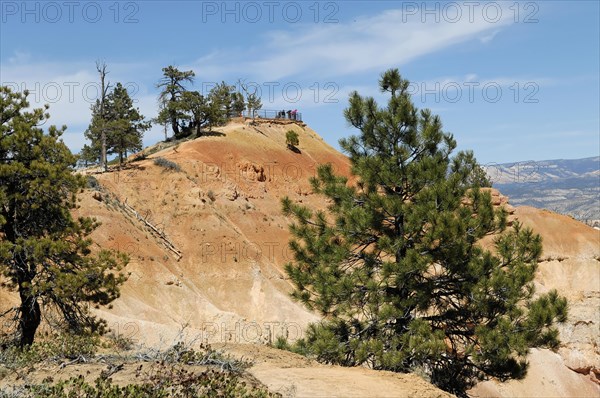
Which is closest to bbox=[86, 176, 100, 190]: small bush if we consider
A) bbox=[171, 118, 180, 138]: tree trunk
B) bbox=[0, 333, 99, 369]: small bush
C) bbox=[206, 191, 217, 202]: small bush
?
bbox=[206, 191, 217, 202]: small bush

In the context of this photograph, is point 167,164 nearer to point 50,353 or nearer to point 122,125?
point 122,125

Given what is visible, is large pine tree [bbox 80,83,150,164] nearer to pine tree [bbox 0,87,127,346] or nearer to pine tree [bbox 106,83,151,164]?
pine tree [bbox 106,83,151,164]

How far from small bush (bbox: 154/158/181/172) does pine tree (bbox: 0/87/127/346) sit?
3636 centimetres

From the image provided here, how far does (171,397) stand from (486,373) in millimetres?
10997

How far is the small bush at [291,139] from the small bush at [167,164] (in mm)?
22054

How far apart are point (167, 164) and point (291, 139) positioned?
2322 cm

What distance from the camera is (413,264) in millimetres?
16875

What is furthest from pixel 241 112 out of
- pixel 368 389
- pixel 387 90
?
pixel 368 389

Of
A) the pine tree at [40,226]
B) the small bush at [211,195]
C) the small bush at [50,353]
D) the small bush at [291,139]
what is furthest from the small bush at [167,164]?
the small bush at [50,353]

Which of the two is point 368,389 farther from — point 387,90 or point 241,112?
point 241,112

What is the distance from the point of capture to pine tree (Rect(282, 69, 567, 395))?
1708 cm

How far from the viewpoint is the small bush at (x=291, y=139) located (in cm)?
7481

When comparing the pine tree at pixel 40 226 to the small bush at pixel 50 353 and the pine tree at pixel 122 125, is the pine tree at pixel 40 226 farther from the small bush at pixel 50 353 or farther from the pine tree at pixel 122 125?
the pine tree at pixel 122 125

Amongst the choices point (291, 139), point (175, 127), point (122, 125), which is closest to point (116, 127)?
point (122, 125)
